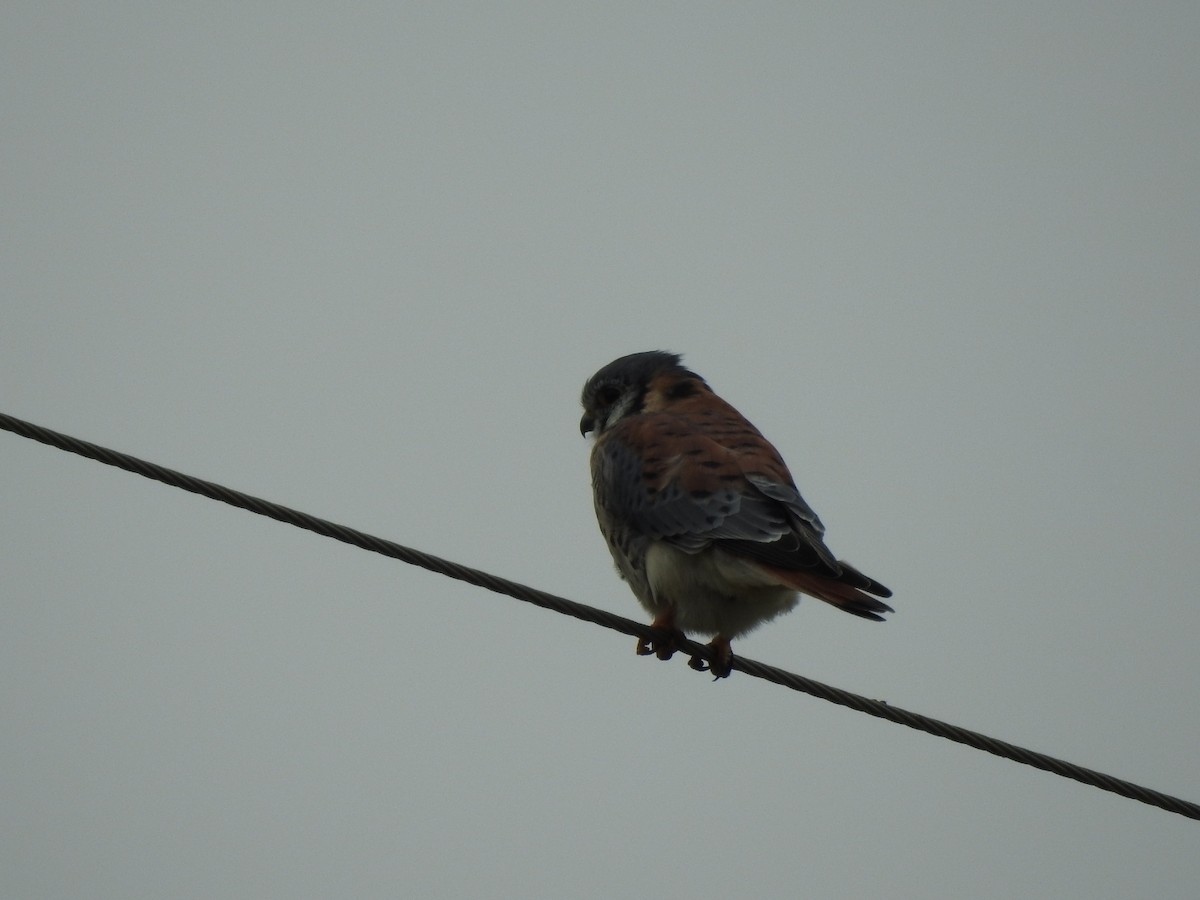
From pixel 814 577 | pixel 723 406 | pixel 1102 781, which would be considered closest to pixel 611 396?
pixel 723 406

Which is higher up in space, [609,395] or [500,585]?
[609,395]

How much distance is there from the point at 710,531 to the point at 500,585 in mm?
1002

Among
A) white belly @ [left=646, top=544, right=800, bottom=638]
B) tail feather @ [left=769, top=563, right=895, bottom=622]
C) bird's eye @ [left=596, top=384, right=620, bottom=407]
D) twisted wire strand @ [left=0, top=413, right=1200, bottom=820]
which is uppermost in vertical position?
bird's eye @ [left=596, top=384, right=620, bottom=407]

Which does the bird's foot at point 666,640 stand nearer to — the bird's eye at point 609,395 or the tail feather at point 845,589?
the tail feather at point 845,589

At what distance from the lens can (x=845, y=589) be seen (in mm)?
3381

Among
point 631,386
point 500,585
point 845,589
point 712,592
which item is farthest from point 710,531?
point 631,386

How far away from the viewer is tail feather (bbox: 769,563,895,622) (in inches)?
129

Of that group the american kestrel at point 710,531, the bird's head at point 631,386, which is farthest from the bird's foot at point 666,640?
the bird's head at point 631,386

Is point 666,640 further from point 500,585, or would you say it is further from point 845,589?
point 500,585

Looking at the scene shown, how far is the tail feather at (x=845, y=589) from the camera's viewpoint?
10.7 ft

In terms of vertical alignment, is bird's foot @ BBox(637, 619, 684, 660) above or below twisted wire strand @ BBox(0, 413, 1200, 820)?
above

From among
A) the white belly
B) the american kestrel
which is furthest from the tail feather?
Result: the white belly

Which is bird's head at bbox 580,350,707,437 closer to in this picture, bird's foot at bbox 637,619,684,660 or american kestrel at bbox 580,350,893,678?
american kestrel at bbox 580,350,893,678

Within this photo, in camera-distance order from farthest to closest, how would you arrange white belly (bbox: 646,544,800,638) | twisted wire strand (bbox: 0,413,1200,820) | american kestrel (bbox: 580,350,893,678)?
white belly (bbox: 646,544,800,638) < american kestrel (bbox: 580,350,893,678) < twisted wire strand (bbox: 0,413,1200,820)
